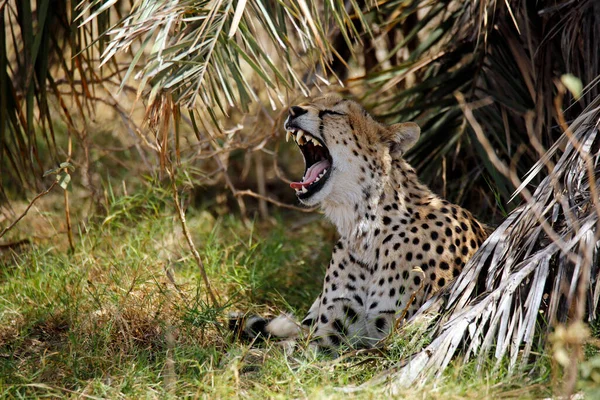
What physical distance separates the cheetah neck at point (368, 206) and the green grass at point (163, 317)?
0.52 metres

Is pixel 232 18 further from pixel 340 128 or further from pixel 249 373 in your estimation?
pixel 249 373

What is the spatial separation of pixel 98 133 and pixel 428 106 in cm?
306

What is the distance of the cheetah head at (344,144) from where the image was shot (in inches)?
148

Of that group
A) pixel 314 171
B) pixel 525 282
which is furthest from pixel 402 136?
pixel 525 282

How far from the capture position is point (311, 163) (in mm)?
4004

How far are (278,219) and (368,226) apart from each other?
211 cm

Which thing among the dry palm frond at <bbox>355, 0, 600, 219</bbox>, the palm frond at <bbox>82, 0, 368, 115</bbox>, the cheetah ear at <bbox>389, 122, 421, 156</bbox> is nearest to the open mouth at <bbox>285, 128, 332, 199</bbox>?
the cheetah ear at <bbox>389, 122, 421, 156</bbox>

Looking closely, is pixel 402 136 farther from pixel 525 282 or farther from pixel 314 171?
pixel 525 282

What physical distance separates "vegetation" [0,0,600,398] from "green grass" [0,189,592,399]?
0.01m

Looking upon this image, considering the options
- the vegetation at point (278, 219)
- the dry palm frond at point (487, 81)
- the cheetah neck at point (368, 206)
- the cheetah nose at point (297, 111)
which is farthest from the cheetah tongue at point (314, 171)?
the dry palm frond at point (487, 81)

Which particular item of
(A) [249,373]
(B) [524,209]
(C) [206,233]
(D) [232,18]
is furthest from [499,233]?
(C) [206,233]

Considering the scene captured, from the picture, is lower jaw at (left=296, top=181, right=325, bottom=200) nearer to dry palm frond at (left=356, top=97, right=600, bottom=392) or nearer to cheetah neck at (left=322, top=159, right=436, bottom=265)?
cheetah neck at (left=322, top=159, right=436, bottom=265)

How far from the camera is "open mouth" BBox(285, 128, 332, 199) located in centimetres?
376

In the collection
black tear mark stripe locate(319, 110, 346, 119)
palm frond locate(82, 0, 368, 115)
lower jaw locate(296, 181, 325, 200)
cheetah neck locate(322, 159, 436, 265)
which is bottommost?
cheetah neck locate(322, 159, 436, 265)
